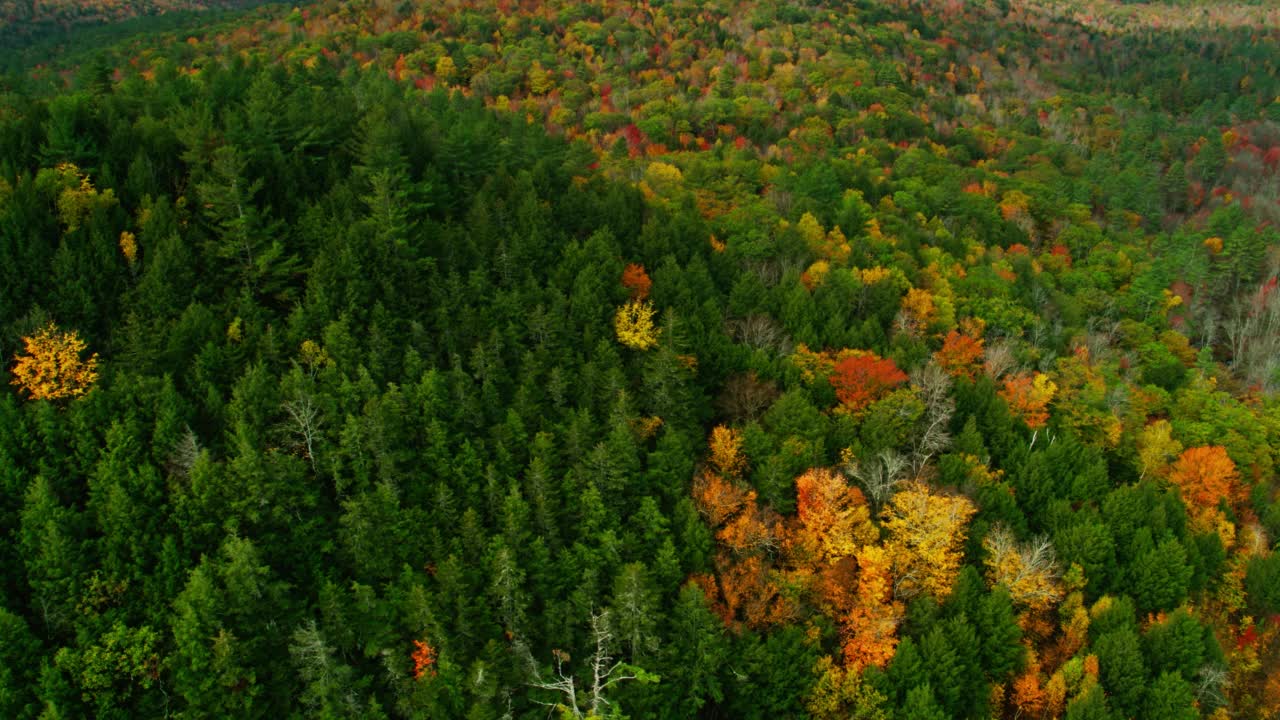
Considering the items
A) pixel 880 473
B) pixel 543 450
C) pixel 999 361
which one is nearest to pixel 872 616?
pixel 880 473

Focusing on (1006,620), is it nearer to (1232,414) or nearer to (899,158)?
(1232,414)

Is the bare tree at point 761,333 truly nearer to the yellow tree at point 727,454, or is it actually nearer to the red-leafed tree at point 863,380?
the red-leafed tree at point 863,380

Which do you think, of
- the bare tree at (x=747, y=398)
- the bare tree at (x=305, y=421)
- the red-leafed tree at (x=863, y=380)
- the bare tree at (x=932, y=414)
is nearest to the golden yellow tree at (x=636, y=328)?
the bare tree at (x=747, y=398)

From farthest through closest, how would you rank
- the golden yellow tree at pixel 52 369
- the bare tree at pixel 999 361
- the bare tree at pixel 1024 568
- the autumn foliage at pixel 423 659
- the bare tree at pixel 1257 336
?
1. the bare tree at pixel 1257 336
2. the bare tree at pixel 999 361
3. the bare tree at pixel 1024 568
4. the golden yellow tree at pixel 52 369
5. the autumn foliage at pixel 423 659

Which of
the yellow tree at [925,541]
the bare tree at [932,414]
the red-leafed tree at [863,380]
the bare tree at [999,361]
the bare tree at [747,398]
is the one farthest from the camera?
the bare tree at [999,361]

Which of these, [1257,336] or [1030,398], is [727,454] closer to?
[1030,398]

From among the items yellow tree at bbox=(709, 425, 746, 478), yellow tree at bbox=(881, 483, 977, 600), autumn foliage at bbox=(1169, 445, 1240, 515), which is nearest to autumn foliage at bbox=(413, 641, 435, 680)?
yellow tree at bbox=(709, 425, 746, 478)
